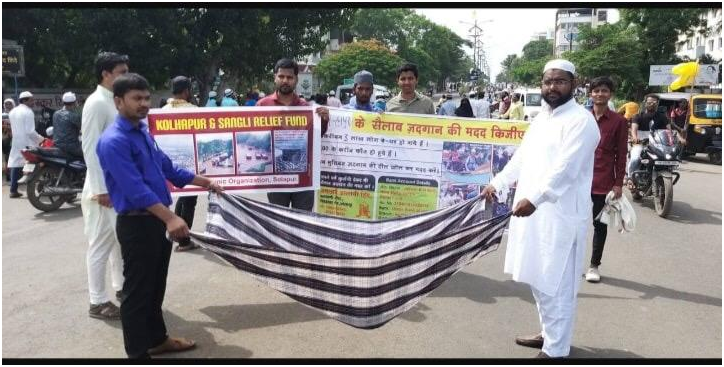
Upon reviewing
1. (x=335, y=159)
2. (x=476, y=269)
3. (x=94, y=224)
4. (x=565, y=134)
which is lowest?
(x=476, y=269)

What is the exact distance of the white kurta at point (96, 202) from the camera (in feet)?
13.3

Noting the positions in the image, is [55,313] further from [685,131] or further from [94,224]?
[685,131]

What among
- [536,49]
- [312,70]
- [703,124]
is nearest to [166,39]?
[703,124]

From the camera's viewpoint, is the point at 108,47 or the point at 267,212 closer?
the point at 267,212

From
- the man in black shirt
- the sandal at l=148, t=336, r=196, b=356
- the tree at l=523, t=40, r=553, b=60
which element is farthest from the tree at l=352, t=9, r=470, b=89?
the sandal at l=148, t=336, r=196, b=356

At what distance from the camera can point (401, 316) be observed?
14.1ft

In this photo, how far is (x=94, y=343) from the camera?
150 inches

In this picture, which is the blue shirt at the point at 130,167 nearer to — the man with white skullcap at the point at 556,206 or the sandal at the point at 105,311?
the sandal at the point at 105,311

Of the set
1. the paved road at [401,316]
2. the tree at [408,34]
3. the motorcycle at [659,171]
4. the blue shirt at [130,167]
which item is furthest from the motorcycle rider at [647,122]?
the tree at [408,34]

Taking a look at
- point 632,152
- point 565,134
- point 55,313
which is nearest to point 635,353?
point 565,134

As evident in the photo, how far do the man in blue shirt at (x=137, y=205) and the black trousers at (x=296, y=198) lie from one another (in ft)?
4.79

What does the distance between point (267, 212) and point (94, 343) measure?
1.36 meters

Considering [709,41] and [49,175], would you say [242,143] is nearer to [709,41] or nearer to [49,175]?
[49,175]

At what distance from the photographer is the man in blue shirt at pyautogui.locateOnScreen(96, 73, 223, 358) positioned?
3.16 metres
